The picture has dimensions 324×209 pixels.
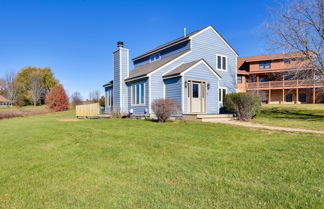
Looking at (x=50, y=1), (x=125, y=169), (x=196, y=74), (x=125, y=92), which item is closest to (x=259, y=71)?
(x=196, y=74)

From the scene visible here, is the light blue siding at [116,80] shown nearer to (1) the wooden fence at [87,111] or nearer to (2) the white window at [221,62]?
(1) the wooden fence at [87,111]

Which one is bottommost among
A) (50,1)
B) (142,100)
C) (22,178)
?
(22,178)

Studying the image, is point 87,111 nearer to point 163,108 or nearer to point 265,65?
point 163,108

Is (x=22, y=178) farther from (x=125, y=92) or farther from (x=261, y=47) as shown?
(x=261, y=47)

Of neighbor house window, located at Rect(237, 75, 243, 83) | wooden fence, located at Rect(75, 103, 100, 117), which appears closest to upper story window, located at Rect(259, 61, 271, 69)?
neighbor house window, located at Rect(237, 75, 243, 83)

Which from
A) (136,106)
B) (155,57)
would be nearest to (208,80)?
(136,106)

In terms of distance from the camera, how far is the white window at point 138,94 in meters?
14.8

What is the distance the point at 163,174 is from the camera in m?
3.85

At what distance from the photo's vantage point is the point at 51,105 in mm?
33438

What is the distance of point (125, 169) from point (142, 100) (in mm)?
10783

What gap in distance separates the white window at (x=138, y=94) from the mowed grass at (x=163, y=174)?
27.3 feet

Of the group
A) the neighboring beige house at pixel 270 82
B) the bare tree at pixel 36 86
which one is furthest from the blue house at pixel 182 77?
the bare tree at pixel 36 86

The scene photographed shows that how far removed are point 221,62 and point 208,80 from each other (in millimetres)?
5036

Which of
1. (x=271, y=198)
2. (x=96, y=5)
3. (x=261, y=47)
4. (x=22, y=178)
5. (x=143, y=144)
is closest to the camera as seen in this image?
(x=271, y=198)
